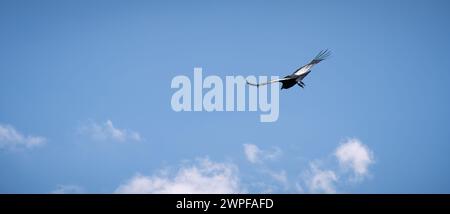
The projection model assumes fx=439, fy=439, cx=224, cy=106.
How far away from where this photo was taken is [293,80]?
27.8 m
